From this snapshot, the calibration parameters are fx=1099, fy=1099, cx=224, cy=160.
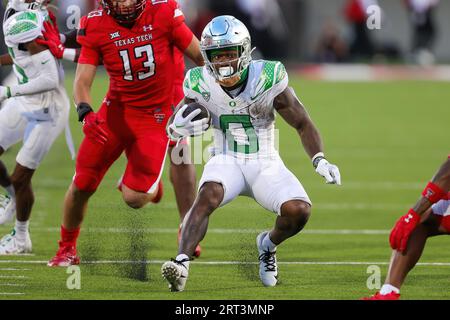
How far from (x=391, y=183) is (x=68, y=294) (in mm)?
5993

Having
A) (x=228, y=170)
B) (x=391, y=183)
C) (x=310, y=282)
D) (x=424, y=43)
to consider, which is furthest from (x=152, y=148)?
(x=424, y=43)

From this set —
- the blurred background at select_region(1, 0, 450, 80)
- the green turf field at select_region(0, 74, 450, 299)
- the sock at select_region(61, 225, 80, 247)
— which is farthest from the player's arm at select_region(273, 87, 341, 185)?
the blurred background at select_region(1, 0, 450, 80)

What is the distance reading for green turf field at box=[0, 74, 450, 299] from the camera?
6539 millimetres

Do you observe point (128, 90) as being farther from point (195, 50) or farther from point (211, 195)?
point (211, 195)

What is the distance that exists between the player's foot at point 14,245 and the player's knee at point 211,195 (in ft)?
6.39

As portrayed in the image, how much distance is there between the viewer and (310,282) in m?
6.77

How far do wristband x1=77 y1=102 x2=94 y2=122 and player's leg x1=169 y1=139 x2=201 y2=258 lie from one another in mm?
972

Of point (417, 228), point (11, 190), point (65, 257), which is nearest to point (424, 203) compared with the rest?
point (417, 228)

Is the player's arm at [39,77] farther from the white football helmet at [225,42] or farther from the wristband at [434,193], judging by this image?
the wristband at [434,193]

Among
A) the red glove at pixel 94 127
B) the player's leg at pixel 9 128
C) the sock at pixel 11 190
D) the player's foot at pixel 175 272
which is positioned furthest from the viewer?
the sock at pixel 11 190

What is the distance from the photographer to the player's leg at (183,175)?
7.82 metres

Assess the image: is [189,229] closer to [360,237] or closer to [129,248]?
[129,248]

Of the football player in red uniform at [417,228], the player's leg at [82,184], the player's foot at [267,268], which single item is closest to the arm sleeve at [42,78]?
the player's leg at [82,184]

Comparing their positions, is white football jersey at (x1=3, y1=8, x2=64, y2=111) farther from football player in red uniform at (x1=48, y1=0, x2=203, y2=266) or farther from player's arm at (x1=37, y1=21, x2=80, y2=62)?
football player in red uniform at (x1=48, y1=0, x2=203, y2=266)
